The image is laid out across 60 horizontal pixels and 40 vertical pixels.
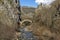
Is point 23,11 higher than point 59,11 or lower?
lower

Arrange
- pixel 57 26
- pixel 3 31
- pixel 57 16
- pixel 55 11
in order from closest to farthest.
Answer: pixel 3 31, pixel 57 26, pixel 57 16, pixel 55 11

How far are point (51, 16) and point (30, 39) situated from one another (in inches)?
110

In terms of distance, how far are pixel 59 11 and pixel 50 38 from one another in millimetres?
3805

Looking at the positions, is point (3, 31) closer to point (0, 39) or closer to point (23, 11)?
point (0, 39)

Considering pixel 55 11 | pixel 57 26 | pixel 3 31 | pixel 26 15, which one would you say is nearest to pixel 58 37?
pixel 57 26

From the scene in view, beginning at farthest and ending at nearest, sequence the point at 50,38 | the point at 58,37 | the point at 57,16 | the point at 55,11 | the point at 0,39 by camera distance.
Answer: the point at 55,11
the point at 57,16
the point at 50,38
the point at 58,37
the point at 0,39

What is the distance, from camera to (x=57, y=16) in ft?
53.2

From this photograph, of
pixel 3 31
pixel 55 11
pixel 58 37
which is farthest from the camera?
pixel 55 11

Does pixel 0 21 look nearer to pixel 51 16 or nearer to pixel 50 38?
pixel 50 38

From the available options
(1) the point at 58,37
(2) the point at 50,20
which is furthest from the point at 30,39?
(1) the point at 58,37

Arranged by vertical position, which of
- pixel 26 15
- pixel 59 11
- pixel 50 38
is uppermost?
pixel 59 11

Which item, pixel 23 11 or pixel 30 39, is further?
pixel 23 11

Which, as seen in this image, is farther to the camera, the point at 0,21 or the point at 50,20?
the point at 50,20

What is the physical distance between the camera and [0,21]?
11500 millimetres
